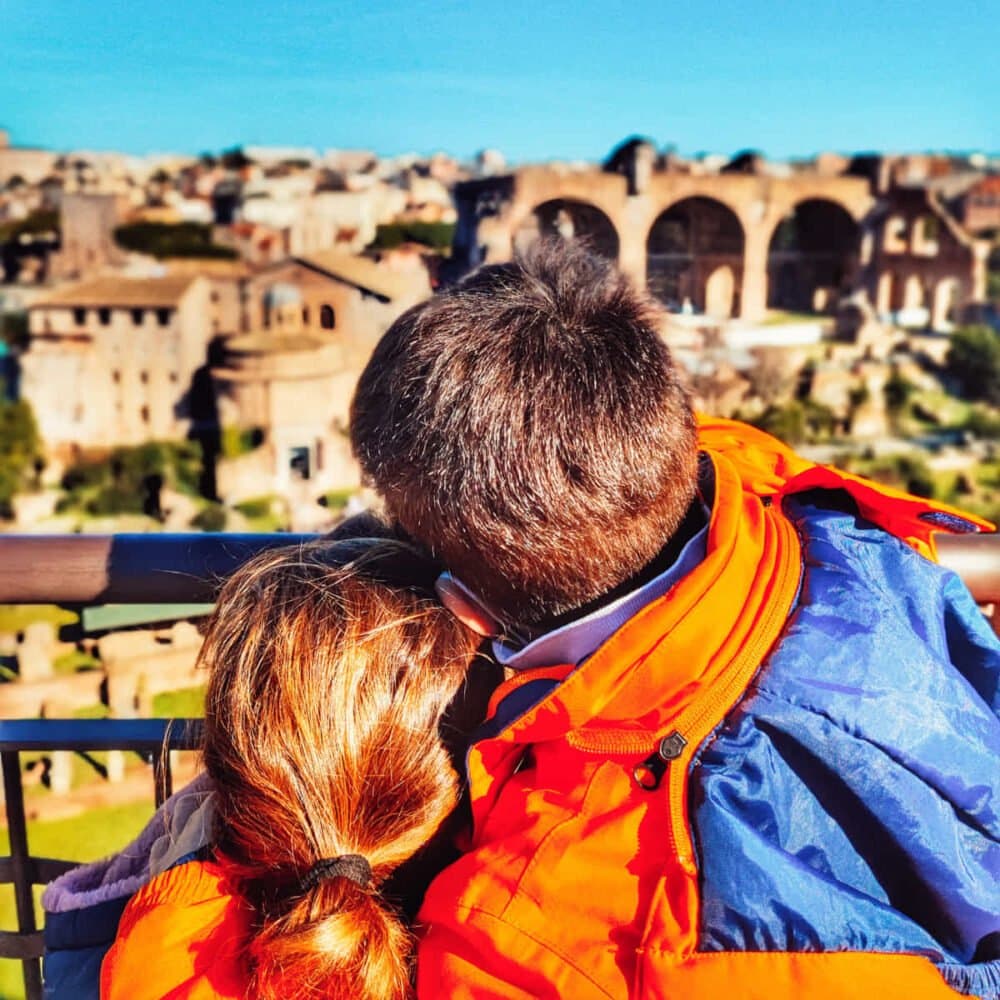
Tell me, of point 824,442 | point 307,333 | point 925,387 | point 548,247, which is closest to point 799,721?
point 548,247

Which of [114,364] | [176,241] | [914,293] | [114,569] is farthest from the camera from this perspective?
[914,293]

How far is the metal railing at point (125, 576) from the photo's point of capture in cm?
69

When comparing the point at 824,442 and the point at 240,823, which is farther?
the point at 824,442

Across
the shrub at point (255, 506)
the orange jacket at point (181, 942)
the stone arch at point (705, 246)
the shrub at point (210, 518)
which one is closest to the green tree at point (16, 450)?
the shrub at point (210, 518)

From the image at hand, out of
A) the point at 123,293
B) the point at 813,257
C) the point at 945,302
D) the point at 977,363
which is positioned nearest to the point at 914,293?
the point at 945,302

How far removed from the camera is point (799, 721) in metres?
0.45

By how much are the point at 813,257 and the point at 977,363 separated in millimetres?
3663

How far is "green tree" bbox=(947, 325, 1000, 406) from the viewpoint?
12.2m

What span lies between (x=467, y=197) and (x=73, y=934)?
11.2ft

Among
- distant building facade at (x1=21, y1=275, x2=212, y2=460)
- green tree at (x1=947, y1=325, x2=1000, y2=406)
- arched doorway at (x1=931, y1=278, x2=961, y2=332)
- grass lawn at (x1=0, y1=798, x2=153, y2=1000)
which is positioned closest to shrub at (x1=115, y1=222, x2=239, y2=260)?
distant building facade at (x1=21, y1=275, x2=212, y2=460)

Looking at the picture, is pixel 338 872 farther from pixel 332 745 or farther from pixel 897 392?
pixel 897 392

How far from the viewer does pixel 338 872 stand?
499 millimetres

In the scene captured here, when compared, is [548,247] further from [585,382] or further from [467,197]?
[467,197]

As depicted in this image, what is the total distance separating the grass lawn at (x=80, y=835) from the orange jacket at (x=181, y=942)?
103 inches
